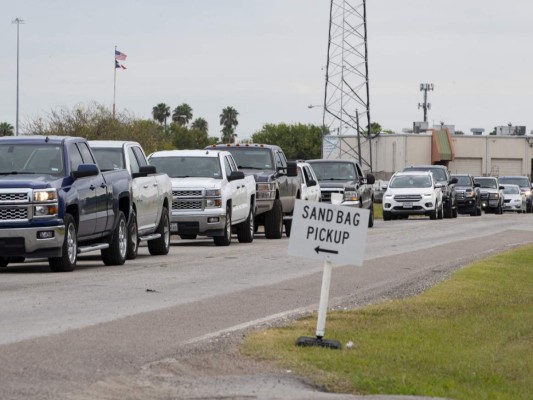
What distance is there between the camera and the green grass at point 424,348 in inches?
427

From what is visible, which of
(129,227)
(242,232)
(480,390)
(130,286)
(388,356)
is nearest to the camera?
(480,390)

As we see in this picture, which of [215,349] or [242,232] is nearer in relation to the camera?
[215,349]

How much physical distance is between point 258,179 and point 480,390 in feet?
77.8

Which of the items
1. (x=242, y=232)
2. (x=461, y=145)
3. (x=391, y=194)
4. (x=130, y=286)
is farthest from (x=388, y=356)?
(x=461, y=145)

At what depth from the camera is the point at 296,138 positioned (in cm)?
17250

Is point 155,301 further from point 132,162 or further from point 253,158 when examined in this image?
point 253,158

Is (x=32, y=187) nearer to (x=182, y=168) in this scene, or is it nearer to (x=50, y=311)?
(x=50, y=311)

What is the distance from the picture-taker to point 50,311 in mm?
15375

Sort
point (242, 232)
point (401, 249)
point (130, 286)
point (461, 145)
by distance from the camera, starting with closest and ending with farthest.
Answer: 1. point (130, 286)
2. point (401, 249)
3. point (242, 232)
4. point (461, 145)

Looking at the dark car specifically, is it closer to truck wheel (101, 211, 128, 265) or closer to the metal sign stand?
truck wheel (101, 211, 128, 265)

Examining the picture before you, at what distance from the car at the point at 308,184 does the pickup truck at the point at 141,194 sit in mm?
10877

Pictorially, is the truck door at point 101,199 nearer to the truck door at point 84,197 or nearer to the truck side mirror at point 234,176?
the truck door at point 84,197

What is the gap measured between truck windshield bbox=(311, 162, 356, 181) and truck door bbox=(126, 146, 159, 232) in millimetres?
18029

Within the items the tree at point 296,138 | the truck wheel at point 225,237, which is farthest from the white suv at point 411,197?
the tree at point 296,138
